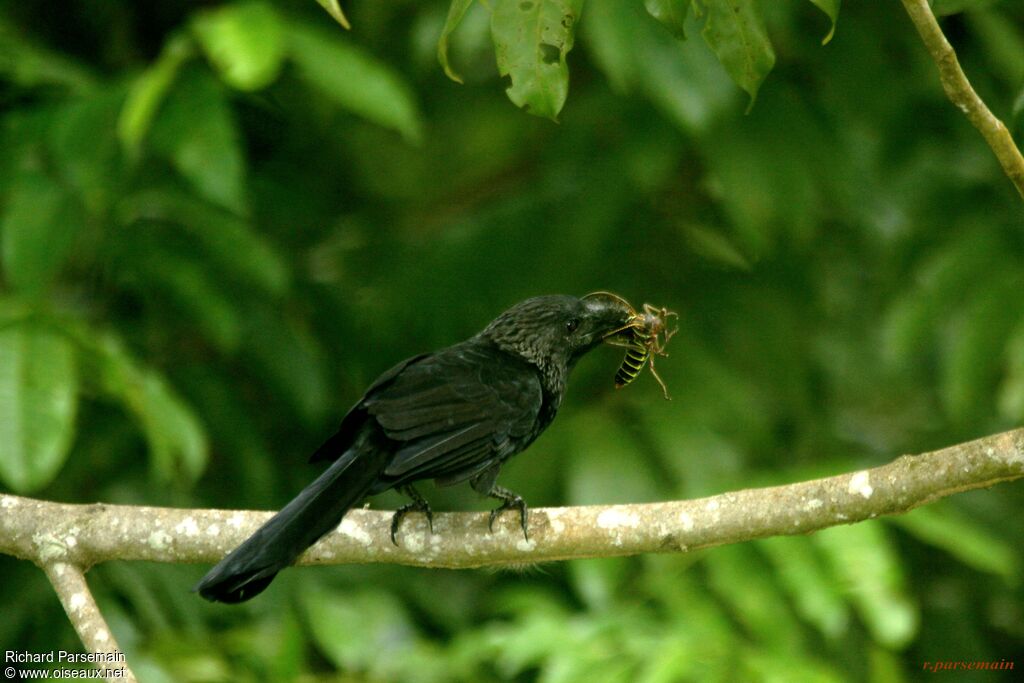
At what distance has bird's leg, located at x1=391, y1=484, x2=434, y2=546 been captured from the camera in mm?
2546

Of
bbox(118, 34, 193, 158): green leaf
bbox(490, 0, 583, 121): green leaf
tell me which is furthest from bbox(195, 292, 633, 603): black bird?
bbox(118, 34, 193, 158): green leaf

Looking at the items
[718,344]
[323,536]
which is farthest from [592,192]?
[323,536]

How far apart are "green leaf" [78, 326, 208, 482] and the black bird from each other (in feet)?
1.99

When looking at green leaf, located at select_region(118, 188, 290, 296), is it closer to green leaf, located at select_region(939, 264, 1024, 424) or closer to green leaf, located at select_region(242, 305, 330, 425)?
green leaf, located at select_region(242, 305, 330, 425)

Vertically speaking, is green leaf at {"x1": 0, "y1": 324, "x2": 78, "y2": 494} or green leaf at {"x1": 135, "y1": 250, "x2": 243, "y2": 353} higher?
green leaf at {"x1": 0, "y1": 324, "x2": 78, "y2": 494}

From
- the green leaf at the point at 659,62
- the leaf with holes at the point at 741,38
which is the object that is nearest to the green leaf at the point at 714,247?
the green leaf at the point at 659,62

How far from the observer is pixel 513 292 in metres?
4.33

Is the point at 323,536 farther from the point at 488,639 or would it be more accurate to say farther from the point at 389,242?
the point at 389,242

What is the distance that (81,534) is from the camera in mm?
2457

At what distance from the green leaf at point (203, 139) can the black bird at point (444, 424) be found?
81 centimetres

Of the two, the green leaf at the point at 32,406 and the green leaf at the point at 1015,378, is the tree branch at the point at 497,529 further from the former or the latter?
the green leaf at the point at 1015,378

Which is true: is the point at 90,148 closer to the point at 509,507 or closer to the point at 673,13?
the point at 509,507

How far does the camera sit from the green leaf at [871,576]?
10.1 ft

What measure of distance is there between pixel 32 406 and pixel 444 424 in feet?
3.49
